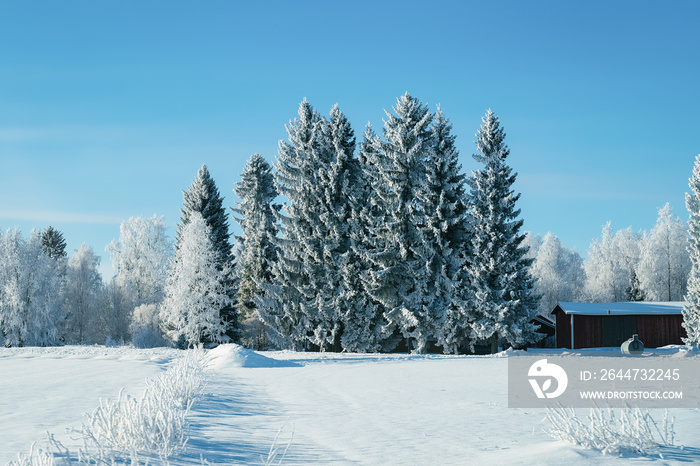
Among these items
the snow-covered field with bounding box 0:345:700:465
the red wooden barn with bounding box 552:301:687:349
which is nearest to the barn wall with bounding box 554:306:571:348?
the red wooden barn with bounding box 552:301:687:349

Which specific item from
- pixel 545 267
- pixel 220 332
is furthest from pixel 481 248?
pixel 545 267

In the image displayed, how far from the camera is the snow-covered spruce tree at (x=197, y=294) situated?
40.3 m

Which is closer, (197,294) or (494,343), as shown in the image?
(494,343)

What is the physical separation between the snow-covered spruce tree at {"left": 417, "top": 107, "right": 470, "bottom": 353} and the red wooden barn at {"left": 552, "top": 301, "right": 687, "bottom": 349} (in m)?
13.6

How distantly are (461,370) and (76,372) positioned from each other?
12.8 meters

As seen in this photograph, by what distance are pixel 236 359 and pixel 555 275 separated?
2234 inches

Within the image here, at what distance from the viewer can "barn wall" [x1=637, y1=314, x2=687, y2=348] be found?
4600 cm

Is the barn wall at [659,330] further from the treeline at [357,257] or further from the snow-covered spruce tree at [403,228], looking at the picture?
the snow-covered spruce tree at [403,228]

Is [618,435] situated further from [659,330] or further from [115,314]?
[115,314]

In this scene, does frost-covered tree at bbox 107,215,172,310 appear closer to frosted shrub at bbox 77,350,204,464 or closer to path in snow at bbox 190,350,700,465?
path in snow at bbox 190,350,700,465

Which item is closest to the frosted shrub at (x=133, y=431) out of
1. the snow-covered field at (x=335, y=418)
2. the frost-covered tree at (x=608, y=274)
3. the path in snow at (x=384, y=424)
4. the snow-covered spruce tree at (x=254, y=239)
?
the snow-covered field at (x=335, y=418)

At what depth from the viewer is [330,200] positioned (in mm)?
37812

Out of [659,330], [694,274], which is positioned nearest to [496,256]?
[694,274]

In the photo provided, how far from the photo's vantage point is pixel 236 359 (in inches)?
931
